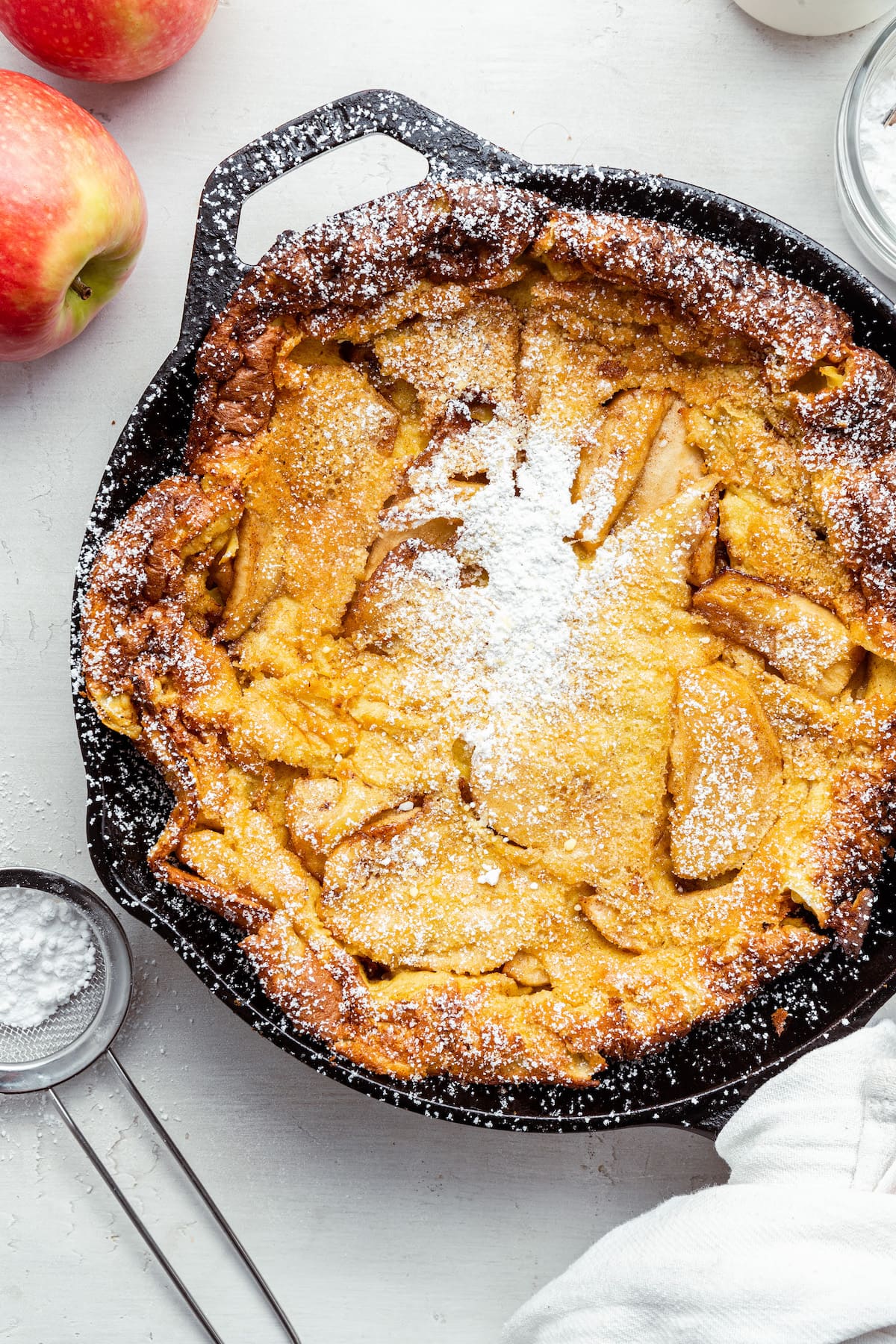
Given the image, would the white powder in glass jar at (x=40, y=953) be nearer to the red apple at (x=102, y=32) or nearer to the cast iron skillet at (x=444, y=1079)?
the cast iron skillet at (x=444, y=1079)

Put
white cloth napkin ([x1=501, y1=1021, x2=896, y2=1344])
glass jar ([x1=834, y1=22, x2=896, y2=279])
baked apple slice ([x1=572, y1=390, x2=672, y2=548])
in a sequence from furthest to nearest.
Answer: glass jar ([x1=834, y1=22, x2=896, y2=279]), baked apple slice ([x1=572, y1=390, x2=672, y2=548]), white cloth napkin ([x1=501, y1=1021, x2=896, y2=1344])

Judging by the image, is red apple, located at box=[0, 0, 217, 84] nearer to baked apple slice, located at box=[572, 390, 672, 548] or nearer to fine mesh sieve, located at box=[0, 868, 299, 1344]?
baked apple slice, located at box=[572, 390, 672, 548]

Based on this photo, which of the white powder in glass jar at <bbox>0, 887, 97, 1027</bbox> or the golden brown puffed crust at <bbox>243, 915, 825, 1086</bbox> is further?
the white powder in glass jar at <bbox>0, 887, 97, 1027</bbox>

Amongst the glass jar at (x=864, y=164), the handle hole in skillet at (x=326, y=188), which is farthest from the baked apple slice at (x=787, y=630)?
the handle hole in skillet at (x=326, y=188)

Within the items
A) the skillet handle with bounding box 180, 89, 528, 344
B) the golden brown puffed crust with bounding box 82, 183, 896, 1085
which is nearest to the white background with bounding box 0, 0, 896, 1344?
the skillet handle with bounding box 180, 89, 528, 344

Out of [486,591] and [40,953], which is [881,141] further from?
[40,953]

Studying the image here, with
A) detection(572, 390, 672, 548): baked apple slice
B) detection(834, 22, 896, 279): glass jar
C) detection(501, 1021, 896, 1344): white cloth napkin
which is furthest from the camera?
detection(834, 22, 896, 279): glass jar
